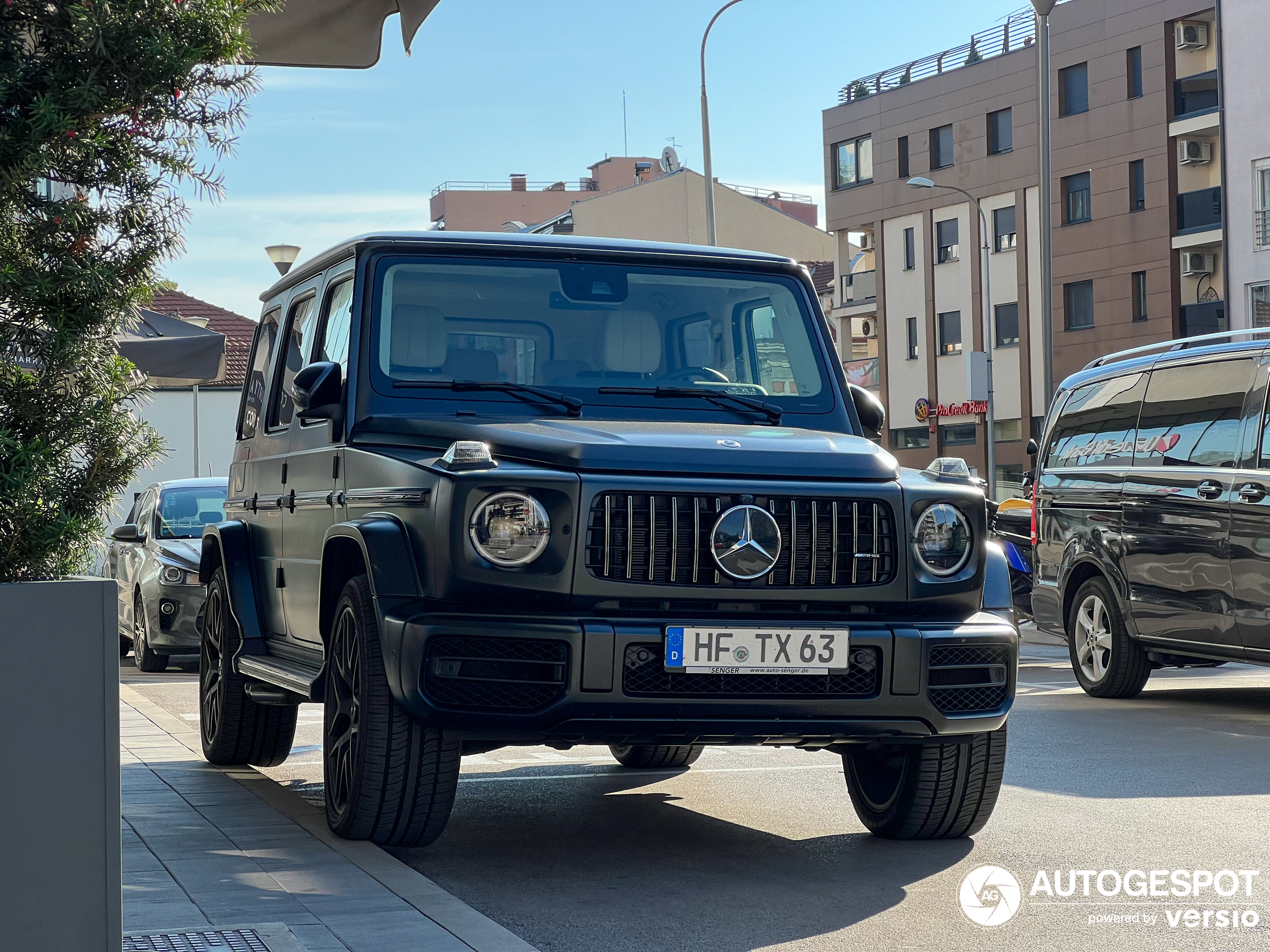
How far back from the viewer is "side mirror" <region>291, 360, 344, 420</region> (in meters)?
6.98

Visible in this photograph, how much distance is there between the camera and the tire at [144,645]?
1595cm

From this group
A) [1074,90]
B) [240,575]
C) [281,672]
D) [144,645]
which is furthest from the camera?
[1074,90]

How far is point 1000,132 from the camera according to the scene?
2245 inches

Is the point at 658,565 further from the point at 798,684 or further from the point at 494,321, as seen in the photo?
the point at 494,321

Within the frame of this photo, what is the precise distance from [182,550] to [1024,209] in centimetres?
4375

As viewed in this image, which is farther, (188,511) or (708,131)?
(708,131)

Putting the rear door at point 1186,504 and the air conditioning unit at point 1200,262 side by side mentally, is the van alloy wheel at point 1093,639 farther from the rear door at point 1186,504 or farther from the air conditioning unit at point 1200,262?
the air conditioning unit at point 1200,262

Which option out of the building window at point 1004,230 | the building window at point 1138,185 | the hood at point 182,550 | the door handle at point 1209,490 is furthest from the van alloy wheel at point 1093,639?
the building window at point 1004,230

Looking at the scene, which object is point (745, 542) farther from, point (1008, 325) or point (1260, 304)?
point (1008, 325)

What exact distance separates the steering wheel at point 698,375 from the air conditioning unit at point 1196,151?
45.3 meters

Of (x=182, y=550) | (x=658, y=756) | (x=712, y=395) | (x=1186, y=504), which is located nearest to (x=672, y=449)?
(x=712, y=395)

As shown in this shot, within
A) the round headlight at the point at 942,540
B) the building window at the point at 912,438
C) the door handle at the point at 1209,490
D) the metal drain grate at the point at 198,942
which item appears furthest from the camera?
the building window at the point at 912,438

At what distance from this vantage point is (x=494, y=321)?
7.09 meters

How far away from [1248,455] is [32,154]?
8.21 m
